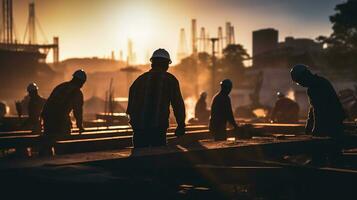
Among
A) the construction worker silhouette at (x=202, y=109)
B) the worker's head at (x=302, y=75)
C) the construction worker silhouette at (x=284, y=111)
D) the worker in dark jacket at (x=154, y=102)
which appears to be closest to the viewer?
the worker in dark jacket at (x=154, y=102)

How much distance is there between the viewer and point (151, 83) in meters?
7.83

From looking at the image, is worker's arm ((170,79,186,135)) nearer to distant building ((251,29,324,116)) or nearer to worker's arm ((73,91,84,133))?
worker's arm ((73,91,84,133))

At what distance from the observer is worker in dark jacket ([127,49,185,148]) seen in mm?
7781

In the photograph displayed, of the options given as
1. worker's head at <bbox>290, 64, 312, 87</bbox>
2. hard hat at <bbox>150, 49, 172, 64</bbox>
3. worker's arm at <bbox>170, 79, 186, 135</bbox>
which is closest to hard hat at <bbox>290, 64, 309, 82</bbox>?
worker's head at <bbox>290, 64, 312, 87</bbox>

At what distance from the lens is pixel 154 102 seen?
25.7ft

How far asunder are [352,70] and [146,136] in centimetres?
5617

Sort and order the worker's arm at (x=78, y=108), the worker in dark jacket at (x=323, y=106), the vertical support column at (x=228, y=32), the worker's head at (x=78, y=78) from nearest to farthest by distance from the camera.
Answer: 1. the worker in dark jacket at (x=323, y=106)
2. the worker's head at (x=78, y=78)
3. the worker's arm at (x=78, y=108)
4. the vertical support column at (x=228, y=32)

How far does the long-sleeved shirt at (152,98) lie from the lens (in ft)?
25.6

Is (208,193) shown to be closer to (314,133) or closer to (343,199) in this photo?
(343,199)

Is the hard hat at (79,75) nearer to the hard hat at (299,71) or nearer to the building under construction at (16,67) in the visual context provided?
the hard hat at (299,71)

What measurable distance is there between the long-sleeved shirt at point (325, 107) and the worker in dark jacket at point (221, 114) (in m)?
2.88

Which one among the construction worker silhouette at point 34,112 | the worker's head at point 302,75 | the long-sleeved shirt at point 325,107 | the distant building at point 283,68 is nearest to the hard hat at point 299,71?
the worker's head at point 302,75

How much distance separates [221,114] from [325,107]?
323 cm

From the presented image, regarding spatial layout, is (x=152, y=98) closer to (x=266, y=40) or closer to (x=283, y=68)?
(x=283, y=68)
